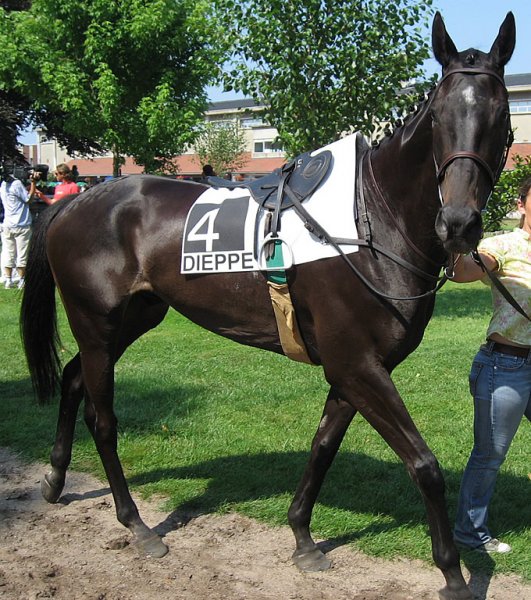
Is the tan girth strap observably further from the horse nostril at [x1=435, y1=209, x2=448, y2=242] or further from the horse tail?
the horse tail

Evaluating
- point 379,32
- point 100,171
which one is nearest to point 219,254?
point 379,32

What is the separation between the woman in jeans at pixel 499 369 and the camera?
333 cm

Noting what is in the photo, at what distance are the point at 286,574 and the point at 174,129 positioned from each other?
16224 mm

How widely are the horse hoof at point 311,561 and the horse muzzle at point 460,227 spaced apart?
5.94 feet

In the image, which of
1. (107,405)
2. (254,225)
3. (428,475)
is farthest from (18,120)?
(428,475)

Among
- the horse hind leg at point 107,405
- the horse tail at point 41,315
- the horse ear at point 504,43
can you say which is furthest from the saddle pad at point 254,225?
the horse tail at point 41,315

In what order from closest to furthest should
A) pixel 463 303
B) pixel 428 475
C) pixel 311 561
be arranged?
1. pixel 428 475
2. pixel 311 561
3. pixel 463 303

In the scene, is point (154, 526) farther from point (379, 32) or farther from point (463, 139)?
point (379, 32)

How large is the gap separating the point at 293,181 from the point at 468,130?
1042 millimetres

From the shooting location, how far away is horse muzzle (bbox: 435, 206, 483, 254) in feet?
7.86

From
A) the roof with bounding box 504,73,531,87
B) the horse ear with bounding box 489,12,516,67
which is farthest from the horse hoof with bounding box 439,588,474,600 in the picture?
the roof with bounding box 504,73,531,87

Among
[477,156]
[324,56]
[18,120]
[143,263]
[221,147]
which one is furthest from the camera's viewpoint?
[221,147]

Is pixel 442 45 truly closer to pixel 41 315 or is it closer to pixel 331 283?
pixel 331 283

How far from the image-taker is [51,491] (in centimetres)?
418
